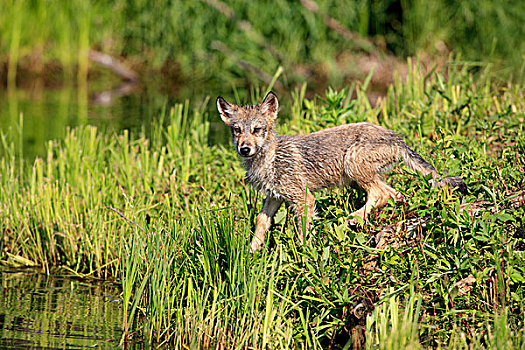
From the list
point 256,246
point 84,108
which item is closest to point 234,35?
point 84,108

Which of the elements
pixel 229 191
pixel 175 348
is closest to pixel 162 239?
pixel 175 348

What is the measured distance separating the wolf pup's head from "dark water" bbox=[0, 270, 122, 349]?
1.87 metres

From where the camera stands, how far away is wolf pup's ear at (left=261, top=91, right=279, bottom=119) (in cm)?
704

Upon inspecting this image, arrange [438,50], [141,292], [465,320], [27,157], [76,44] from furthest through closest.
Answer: [76,44] → [438,50] → [27,157] → [141,292] → [465,320]

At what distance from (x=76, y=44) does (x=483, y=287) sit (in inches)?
584

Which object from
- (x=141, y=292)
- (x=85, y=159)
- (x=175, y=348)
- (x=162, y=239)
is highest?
(x=85, y=159)

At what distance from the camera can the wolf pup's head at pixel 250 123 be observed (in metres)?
6.87

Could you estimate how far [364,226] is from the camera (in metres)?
6.46

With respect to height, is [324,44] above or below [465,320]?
above

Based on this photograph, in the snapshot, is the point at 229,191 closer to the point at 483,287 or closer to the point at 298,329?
the point at 298,329

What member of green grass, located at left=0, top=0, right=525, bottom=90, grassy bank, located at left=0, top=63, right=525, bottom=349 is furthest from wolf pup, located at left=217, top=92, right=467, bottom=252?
green grass, located at left=0, top=0, right=525, bottom=90

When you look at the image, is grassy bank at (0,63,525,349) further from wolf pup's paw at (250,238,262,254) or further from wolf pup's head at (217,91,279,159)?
wolf pup's head at (217,91,279,159)

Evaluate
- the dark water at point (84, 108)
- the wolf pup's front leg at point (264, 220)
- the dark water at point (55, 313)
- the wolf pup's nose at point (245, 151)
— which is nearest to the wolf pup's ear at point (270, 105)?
the wolf pup's nose at point (245, 151)

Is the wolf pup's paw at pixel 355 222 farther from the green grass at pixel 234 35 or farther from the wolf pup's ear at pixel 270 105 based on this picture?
the green grass at pixel 234 35
